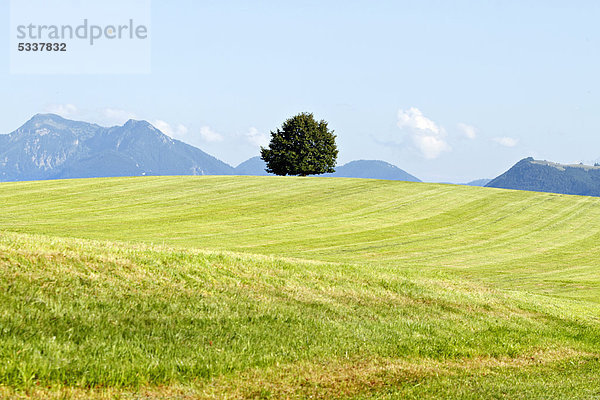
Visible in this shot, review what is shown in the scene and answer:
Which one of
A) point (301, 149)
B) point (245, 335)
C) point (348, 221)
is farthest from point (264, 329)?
point (301, 149)

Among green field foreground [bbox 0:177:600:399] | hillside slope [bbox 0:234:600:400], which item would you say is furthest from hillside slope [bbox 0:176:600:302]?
hillside slope [bbox 0:234:600:400]

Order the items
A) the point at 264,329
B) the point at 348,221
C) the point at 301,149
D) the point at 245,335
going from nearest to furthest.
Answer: the point at 245,335
the point at 264,329
the point at 348,221
the point at 301,149

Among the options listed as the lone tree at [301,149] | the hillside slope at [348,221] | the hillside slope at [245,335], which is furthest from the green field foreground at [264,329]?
the lone tree at [301,149]

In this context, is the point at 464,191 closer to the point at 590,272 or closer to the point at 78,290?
the point at 590,272

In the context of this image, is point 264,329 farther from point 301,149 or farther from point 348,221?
point 301,149

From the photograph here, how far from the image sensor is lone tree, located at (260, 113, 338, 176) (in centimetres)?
10125

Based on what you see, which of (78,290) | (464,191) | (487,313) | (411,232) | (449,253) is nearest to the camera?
(78,290)

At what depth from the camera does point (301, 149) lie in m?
102

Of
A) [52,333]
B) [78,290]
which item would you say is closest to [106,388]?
[52,333]

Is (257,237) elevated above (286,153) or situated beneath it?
situated beneath

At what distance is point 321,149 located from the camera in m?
103

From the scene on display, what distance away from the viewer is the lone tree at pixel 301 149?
101 m

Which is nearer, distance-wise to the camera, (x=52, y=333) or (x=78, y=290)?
(x=52, y=333)

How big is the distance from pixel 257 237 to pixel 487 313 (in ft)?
89.7
